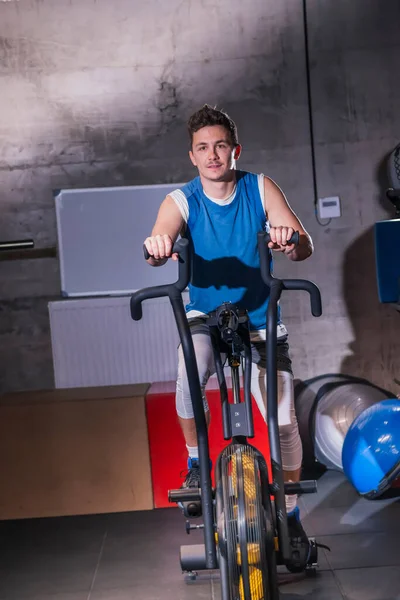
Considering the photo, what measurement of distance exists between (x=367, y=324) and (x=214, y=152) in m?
2.27

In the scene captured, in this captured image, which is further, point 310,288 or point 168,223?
point 168,223

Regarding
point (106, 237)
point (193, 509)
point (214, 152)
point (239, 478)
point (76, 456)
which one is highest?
point (214, 152)

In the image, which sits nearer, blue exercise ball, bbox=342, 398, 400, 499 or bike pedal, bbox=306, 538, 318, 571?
bike pedal, bbox=306, 538, 318, 571

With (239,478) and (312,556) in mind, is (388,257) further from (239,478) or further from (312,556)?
(239,478)

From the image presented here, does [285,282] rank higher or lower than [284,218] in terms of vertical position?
lower

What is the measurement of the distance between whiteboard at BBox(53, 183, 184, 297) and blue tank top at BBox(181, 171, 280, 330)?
1.74m

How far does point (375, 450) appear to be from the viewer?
3.11 meters

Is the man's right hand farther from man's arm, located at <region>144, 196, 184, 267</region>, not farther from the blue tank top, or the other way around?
the blue tank top

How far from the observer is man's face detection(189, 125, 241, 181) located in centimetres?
235

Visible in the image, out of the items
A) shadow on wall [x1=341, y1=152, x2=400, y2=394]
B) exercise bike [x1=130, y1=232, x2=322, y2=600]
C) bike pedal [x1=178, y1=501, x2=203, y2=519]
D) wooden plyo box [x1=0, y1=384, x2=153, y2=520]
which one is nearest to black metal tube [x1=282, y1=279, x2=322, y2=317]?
exercise bike [x1=130, y1=232, x2=322, y2=600]

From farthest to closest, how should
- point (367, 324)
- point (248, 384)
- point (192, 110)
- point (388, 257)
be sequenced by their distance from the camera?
point (367, 324), point (192, 110), point (388, 257), point (248, 384)

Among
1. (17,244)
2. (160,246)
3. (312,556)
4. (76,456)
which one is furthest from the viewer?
(17,244)

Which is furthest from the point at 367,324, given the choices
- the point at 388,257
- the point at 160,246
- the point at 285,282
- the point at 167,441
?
the point at 160,246

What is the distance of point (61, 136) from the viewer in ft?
13.7
